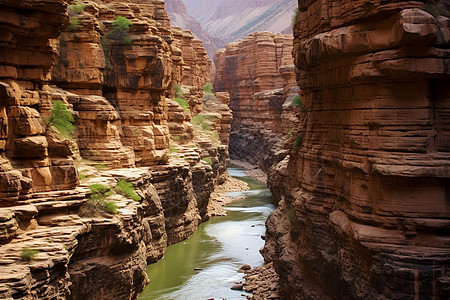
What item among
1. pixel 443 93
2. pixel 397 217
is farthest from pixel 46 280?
pixel 443 93

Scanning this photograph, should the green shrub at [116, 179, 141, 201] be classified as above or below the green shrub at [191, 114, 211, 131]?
below

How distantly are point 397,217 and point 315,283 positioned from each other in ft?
15.0

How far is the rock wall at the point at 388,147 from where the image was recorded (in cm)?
1091

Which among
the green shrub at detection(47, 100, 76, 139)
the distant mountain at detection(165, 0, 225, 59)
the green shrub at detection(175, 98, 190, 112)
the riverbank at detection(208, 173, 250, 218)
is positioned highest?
the distant mountain at detection(165, 0, 225, 59)

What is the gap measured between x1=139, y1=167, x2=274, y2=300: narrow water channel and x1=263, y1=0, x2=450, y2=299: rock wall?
7404 millimetres

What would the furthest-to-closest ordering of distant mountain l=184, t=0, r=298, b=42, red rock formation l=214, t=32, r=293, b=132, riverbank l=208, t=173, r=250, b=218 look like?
1. distant mountain l=184, t=0, r=298, b=42
2. red rock formation l=214, t=32, r=293, b=132
3. riverbank l=208, t=173, r=250, b=218

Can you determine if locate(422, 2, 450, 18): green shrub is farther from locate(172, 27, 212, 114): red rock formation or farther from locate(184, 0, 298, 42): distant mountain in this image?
locate(184, 0, 298, 42): distant mountain

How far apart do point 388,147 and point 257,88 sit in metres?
48.4

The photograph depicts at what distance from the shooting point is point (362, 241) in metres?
11.5

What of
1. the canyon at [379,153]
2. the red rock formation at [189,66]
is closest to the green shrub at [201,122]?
the red rock formation at [189,66]

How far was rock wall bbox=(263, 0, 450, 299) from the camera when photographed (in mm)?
10914

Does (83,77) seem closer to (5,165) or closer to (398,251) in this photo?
(5,165)

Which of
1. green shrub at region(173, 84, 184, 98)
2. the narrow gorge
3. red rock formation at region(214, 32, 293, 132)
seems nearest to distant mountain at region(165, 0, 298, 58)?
red rock formation at region(214, 32, 293, 132)

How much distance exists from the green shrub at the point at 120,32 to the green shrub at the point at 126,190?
7198 millimetres
